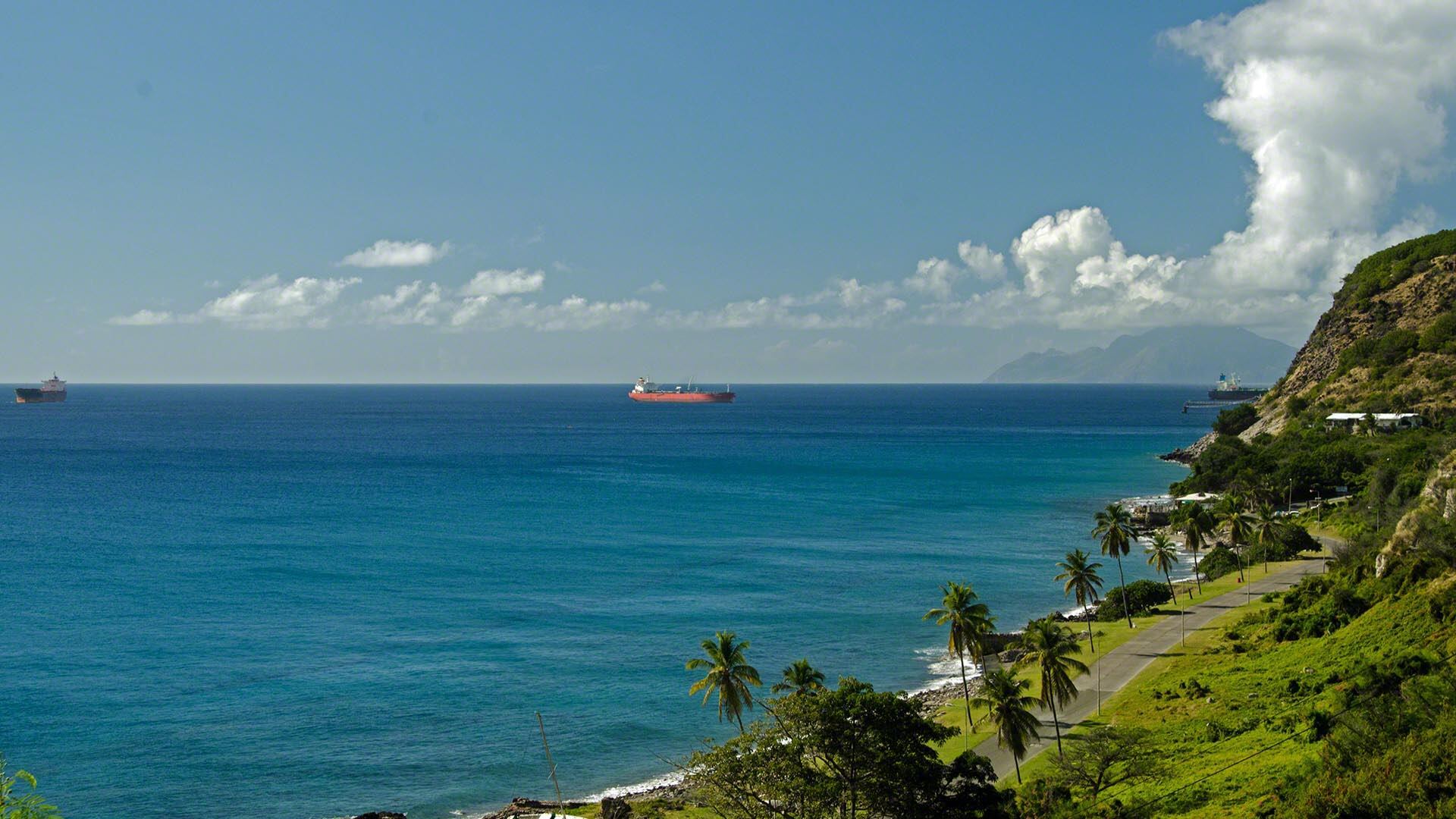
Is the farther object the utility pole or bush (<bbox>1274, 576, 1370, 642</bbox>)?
bush (<bbox>1274, 576, 1370, 642</bbox>)

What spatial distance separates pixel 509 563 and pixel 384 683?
38.4m

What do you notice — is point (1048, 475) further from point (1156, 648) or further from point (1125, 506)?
point (1156, 648)

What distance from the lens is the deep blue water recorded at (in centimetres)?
5553

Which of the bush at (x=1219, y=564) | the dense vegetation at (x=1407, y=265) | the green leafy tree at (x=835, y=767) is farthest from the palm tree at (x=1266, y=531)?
the dense vegetation at (x=1407, y=265)

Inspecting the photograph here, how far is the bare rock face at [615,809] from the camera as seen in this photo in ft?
150

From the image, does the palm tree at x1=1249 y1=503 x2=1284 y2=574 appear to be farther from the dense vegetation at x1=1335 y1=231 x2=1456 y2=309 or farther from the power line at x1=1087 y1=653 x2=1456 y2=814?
the dense vegetation at x1=1335 y1=231 x2=1456 y2=309

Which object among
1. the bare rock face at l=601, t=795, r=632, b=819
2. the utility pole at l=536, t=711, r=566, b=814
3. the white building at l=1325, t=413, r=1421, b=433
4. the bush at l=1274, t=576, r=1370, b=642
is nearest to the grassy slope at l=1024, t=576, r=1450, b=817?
the bush at l=1274, t=576, r=1370, b=642

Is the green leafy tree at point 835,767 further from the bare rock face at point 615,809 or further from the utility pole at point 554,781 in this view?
the utility pole at point 554,781

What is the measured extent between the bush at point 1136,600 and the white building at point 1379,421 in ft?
277

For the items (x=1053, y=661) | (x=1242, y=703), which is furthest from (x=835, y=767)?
(x=1242, y=703)

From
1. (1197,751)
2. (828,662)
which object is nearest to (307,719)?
(828,662)

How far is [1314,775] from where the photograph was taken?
38.2 metres

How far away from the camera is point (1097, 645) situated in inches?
2810

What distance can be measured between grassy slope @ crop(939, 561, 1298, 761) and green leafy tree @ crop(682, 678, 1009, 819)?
13.6 meters
